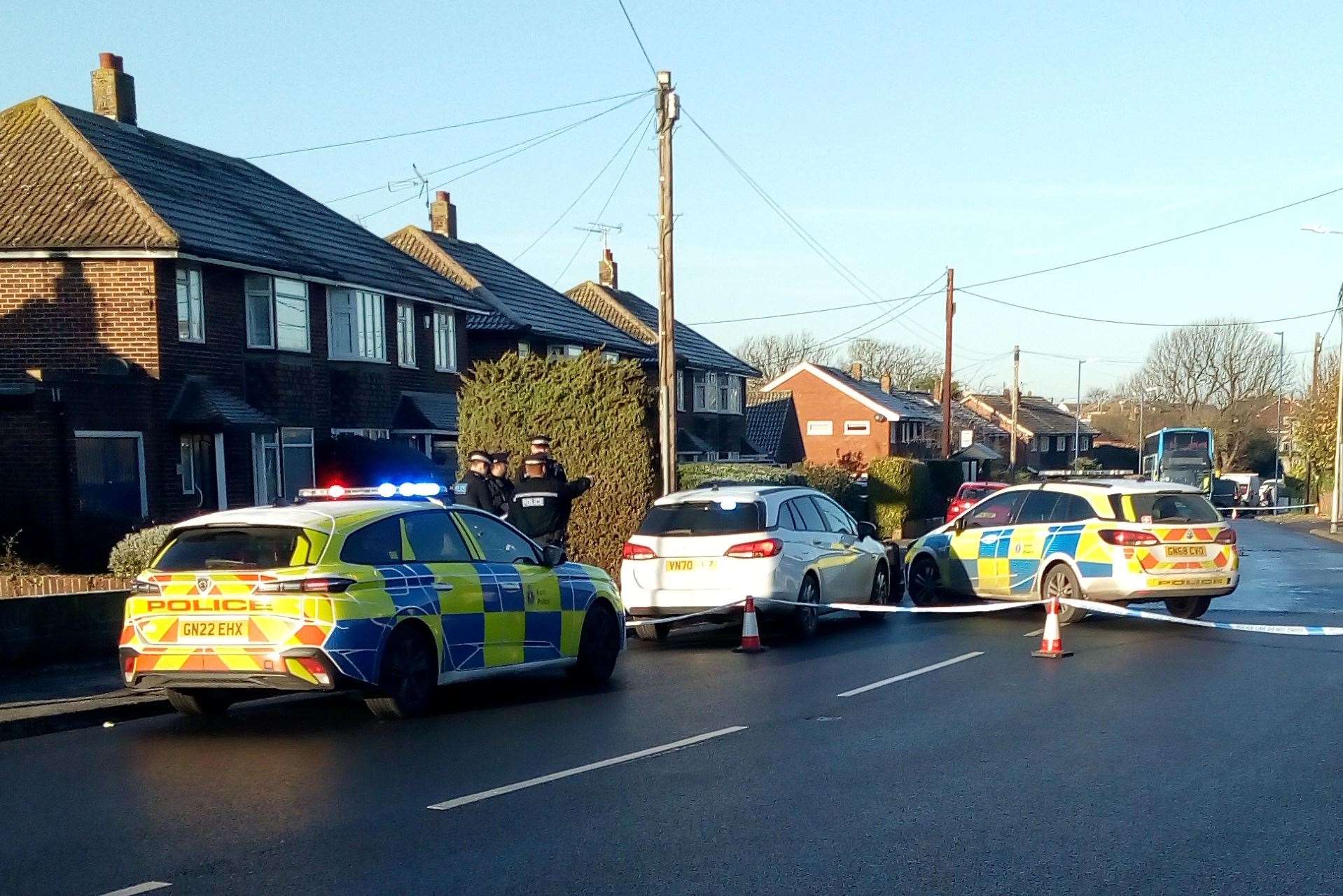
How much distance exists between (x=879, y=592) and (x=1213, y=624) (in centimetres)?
421

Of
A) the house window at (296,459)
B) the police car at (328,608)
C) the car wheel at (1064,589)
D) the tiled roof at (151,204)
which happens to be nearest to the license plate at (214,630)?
the police car at (328,608)

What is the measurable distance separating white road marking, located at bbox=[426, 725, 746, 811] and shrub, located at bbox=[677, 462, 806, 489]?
16381 millimetres

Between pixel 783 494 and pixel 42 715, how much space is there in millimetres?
7595

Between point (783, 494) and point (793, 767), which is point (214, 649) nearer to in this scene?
point (793, 767)

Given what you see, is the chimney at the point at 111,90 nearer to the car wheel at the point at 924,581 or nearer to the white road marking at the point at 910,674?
the car wheel at the point at 924,581

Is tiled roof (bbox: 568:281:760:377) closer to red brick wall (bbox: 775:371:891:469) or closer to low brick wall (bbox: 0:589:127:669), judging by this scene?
red brick wall (bbox: 775:371:891:469)

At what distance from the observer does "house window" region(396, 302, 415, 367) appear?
30484 mm

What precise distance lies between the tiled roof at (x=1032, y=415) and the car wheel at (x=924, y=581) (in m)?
82.0

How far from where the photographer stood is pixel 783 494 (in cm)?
1484

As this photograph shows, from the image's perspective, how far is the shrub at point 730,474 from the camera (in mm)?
26078

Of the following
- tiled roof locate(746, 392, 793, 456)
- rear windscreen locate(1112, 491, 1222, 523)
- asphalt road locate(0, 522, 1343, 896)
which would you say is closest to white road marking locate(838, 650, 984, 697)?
asphalt road locate(0, 522, 1343, 896)

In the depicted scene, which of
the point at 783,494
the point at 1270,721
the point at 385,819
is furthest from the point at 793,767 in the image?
the point at 783,494

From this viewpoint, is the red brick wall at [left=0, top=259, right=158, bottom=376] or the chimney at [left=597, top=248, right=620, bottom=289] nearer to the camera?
the red brick wall at [left=0, top=259, right=158, bottom=376]

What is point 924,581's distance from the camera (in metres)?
17.7
